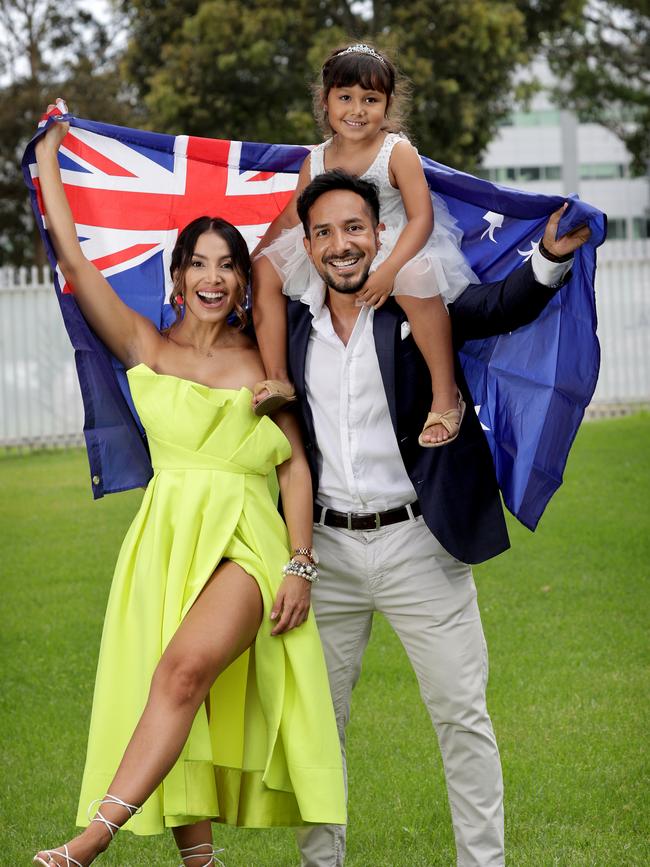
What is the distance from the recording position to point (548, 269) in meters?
3.85

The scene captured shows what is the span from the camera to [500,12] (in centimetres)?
2005

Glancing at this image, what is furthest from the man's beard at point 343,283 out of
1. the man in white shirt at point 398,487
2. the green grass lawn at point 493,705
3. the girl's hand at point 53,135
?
the green grass lawn at point 493,705

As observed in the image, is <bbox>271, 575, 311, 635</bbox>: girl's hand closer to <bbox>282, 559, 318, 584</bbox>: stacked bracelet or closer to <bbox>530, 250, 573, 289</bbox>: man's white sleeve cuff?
<bbox>282, 559, 318, 584</bbox>: stacked bracelet

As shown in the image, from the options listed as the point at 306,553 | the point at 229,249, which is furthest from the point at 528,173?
the point at 306,553

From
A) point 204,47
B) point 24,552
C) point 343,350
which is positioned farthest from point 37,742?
point 204,47

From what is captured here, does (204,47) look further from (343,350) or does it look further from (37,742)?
(343,350)

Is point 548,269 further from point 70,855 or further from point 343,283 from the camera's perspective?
point 70,855

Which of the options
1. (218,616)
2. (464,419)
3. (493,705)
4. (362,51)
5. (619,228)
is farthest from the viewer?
(619,228)

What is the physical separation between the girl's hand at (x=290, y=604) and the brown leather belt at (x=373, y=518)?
27cm

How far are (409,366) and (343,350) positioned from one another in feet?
0.72

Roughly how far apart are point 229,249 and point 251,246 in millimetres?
796

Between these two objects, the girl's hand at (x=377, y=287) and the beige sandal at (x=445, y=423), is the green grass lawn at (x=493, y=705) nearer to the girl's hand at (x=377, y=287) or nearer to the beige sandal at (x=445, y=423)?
the beige sandal at (x=445, y=423)

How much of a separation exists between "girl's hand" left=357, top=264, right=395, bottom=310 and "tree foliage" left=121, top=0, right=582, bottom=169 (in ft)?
53.8

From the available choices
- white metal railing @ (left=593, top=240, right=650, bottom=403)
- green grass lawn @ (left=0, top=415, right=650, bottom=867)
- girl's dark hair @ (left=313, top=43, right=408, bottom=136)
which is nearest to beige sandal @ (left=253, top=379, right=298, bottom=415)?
girl's dark hair @ (left=313, top=43, right=408, bottom=136)
